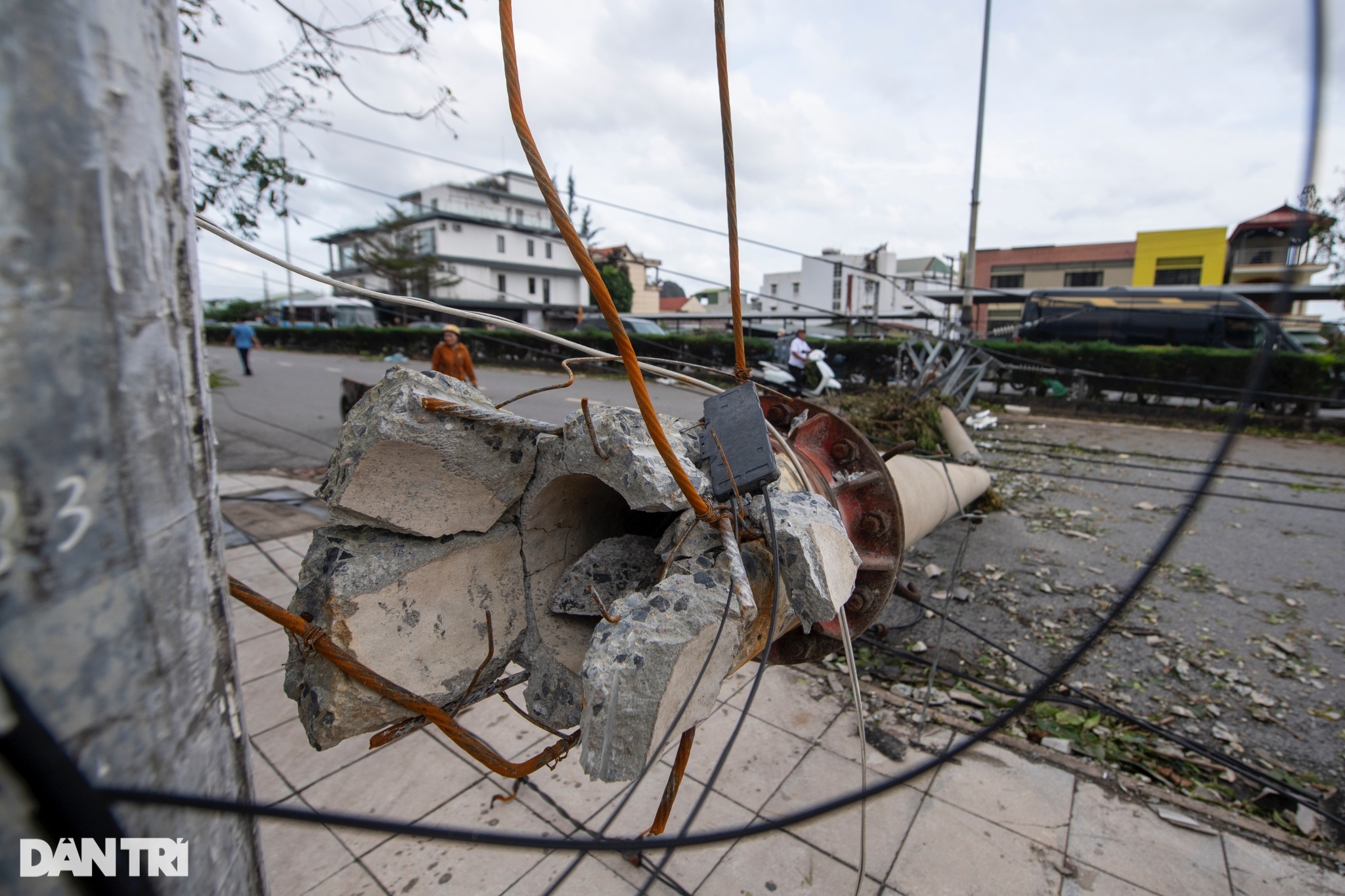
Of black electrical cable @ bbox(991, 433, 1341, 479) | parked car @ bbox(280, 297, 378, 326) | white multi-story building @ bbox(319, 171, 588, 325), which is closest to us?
black electrical cable @ bbox(991, 433, 1341, 479)

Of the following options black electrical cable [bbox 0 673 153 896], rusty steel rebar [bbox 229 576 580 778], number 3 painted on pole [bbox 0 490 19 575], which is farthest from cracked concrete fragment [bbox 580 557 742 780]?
number 3 painted on pole [bbox 0 490 19 575]

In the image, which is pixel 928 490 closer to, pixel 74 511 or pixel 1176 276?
pixel 74 511

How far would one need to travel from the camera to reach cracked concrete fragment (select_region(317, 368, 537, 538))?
1.31 m

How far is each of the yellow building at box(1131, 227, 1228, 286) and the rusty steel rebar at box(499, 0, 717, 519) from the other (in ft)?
115

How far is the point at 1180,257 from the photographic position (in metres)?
29.5

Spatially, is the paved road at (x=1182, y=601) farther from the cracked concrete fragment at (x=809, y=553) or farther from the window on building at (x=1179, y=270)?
the window on building at (x=1179, y=270)

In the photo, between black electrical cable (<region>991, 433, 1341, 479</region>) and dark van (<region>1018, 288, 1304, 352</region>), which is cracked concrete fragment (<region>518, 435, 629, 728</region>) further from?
dark van (<region>1018, 288, 1304, 352</region>)

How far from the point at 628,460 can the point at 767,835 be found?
1932 millimetres

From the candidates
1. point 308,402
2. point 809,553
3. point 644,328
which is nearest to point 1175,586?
point 809,553

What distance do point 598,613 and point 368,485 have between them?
2.02 ft

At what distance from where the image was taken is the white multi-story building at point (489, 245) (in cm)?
3569

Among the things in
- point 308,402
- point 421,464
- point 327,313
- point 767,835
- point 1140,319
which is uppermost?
point 327,313

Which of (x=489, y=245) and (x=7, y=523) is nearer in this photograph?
(x=7, y=523)

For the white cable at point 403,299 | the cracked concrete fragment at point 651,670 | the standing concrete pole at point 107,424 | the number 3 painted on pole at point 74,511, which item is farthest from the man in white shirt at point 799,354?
the number 3 painted on pole at point 74,511
